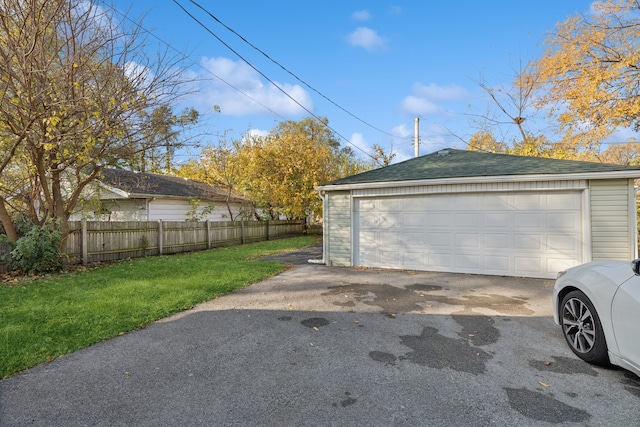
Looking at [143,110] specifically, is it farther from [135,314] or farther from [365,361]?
[365,361]

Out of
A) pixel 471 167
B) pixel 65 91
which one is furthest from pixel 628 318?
pixel 65 91

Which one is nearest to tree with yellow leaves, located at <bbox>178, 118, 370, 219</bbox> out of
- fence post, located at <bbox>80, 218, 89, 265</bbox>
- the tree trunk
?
fence post, located at <bbox>80, 218, 89, 265</bbox>

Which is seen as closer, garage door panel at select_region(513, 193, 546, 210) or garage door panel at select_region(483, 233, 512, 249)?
garage door panel at select_region(513, 193, 546, 210)

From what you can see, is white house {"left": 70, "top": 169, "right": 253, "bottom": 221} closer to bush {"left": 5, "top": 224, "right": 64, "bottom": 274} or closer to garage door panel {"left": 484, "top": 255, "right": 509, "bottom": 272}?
bush {"left": 5, "top": 224, "right": 64, "bottom": 274}

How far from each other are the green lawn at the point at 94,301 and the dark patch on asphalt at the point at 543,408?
4108 millimetres

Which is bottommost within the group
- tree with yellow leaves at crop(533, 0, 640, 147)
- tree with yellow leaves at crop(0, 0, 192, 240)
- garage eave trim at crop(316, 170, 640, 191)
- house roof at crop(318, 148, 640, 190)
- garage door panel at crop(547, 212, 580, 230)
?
garage door panel at crop(547, 212, 580, 230)

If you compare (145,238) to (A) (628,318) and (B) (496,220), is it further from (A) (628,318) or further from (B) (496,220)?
(A) (628,318)

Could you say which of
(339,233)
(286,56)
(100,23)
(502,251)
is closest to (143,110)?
(100,23)

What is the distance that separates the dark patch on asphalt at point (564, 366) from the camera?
2.83 meters

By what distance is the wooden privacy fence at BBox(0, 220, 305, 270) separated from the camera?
8.52 meters

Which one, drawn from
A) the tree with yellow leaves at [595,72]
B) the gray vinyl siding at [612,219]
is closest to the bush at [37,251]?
the gray vinyl siding at [612,219]

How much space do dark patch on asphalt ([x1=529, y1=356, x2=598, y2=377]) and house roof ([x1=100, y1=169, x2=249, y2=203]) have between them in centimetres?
1208

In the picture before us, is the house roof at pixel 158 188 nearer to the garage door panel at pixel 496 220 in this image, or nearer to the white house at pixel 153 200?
the white house at pixel 153 200

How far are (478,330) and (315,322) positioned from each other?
80.0 inches
